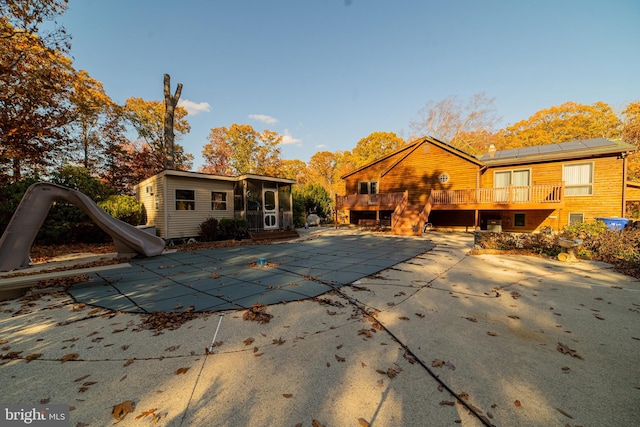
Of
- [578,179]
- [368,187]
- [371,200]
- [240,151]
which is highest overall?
[240,151]

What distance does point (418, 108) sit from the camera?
99.7 ft

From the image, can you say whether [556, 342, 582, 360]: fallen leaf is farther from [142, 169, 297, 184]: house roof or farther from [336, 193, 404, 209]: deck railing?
[336, 193, 404, 209]: deck railing

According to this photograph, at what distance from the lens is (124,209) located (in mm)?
12141

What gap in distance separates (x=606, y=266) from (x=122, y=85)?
25.4m

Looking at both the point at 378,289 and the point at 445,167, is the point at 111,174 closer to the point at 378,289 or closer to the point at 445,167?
the point at 378,289

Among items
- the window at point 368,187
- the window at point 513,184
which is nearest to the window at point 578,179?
the window at point 513,184

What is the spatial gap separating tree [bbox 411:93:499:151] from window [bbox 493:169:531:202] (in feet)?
49.5

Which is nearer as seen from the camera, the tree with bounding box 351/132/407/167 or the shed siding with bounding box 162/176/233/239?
the shed siding with bounding box 162/176/233/239

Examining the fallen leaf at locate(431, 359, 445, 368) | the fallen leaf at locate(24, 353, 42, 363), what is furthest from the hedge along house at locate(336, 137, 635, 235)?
the fallen leaf at locate(24, 353, 42, 363)

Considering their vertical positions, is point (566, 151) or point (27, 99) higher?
point (27, 99)

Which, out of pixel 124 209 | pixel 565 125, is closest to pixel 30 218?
pixel 124 209

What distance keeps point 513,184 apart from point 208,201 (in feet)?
58.3

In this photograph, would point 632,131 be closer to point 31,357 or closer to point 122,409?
point 122,409

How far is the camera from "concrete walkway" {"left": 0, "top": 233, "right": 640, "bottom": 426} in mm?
1913
